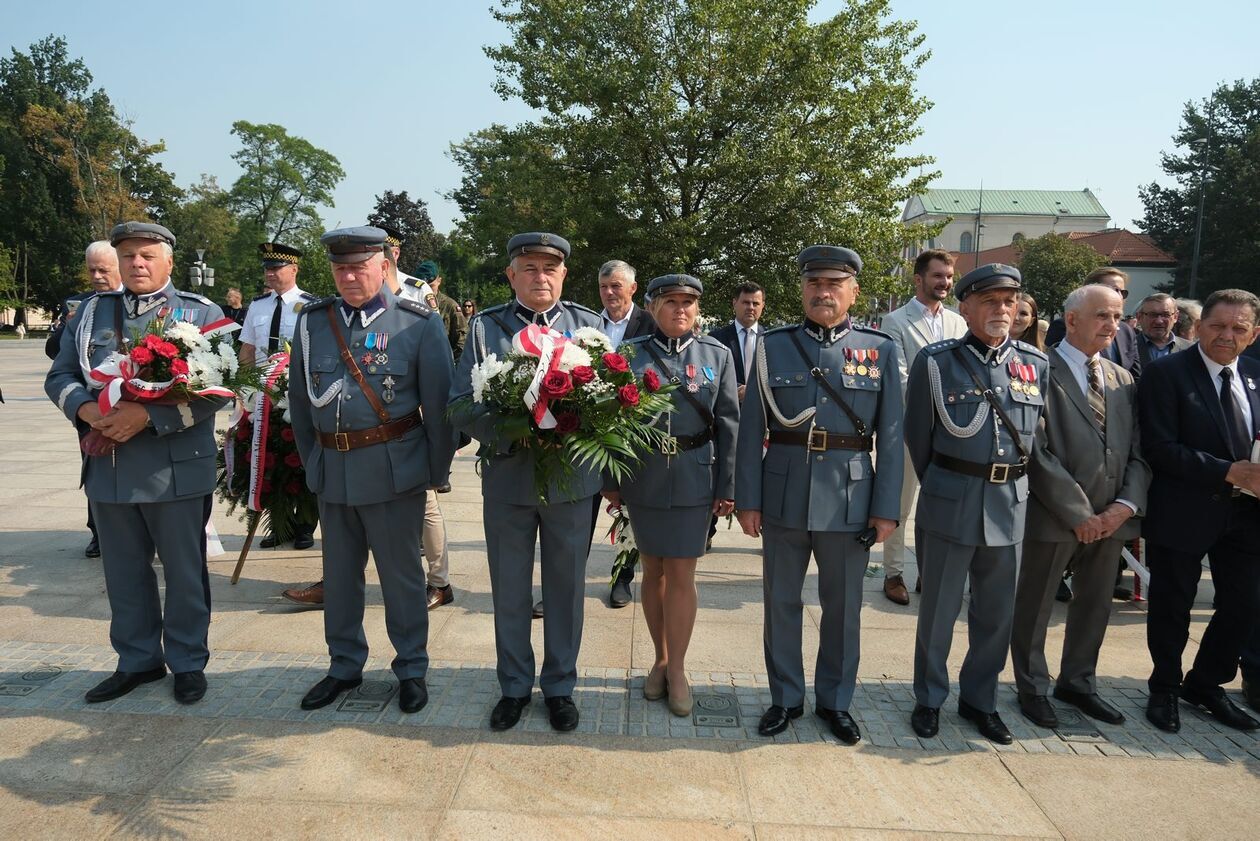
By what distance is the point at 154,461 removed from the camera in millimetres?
3838

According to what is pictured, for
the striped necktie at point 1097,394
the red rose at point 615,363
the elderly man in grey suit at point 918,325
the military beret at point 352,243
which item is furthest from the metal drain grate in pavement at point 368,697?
the striped necktie at point 1097,394

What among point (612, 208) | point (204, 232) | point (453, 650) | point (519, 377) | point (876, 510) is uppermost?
point (204, 232)

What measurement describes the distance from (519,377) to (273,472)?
3.19m

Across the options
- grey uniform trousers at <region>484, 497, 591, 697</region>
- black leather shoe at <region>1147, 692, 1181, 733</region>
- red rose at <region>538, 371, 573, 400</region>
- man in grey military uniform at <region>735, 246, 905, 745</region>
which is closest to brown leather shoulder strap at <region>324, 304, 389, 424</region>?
grey uniform trousers at <region>484, 497, 591, 697</region>

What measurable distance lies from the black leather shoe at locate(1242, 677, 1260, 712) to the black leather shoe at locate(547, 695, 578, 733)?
3.42m

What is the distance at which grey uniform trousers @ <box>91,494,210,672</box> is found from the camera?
3.92m

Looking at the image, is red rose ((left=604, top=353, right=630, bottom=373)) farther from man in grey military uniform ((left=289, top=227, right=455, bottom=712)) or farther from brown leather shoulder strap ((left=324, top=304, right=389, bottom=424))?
brown leather shoulder strap ((left=324, top=304, right=389, bottom=424))

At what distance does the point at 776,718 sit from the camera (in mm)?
3662

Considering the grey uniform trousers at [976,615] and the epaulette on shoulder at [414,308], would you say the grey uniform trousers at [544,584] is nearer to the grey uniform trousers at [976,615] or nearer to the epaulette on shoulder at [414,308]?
the epaulette on shoulder at [414,308]

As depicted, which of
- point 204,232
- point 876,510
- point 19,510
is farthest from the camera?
point 204,232

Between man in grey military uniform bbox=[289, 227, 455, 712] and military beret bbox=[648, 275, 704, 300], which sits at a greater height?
military beret bbox=[648, 275, 704, 300]

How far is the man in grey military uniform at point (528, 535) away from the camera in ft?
11.9

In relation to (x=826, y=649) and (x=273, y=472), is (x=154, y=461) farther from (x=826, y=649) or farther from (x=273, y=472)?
(x=826, y=649)

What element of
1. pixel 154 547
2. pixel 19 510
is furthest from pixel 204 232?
pixel 154 547
